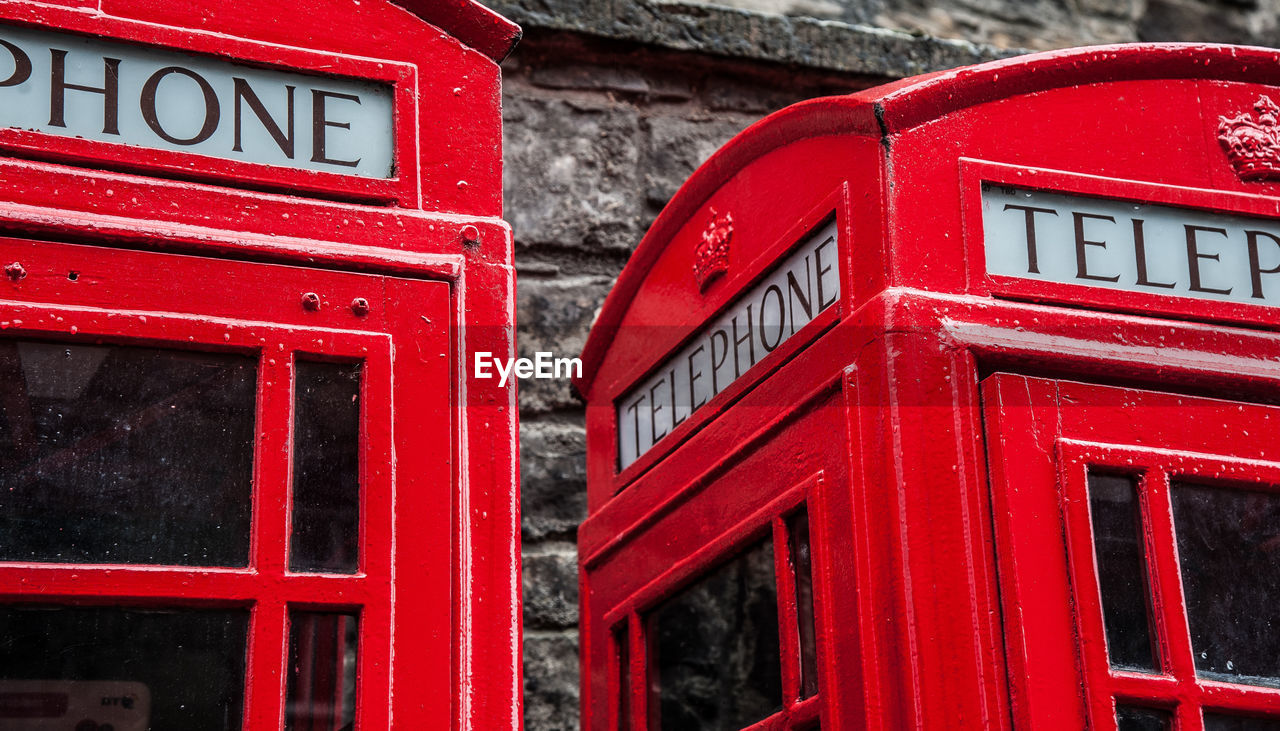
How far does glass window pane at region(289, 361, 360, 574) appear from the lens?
204 cm

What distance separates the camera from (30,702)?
1.89 metres

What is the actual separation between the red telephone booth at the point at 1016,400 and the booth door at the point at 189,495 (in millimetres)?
577

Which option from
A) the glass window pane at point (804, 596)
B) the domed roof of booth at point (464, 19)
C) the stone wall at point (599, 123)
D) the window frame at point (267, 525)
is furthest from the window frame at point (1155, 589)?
the stone wall at point (599, 123)

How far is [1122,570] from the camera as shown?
83.1 inches

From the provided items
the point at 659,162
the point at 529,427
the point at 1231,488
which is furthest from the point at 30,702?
the point at 659,162

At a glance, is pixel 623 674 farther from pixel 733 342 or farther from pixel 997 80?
pixel 997 80

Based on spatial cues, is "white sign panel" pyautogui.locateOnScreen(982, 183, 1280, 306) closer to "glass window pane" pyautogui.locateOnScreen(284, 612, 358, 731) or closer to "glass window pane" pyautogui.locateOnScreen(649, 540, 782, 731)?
"glass window pane" pyautogui.locateOnScreen(649, 540, 782, 731)

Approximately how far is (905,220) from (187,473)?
3.32 ft

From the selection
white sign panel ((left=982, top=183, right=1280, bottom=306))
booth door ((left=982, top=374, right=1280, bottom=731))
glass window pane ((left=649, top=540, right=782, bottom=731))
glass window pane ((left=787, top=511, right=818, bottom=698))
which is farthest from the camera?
glass window pane ((left=649, top=540, right=782, bottom=731))

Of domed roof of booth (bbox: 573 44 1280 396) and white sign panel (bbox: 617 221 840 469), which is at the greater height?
domed roof of booth (bbox: 573 44 1280 396)

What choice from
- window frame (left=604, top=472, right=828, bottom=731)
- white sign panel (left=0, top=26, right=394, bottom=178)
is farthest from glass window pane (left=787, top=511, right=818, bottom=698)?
white sign panel (left=0, top=26, right=394, bottom=178)

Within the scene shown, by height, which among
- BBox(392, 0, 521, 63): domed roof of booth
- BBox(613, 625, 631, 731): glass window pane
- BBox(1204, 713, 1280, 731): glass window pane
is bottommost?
BBox(1204, 713, 1280, 731): glass window pane

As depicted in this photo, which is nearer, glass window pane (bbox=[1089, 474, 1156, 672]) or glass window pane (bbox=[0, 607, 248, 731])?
glass window pane (bbox=[0, 607, 248, 731])

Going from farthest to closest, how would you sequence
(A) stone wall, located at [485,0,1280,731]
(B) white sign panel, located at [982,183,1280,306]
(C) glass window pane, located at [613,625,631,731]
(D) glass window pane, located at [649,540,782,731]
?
1. (A) stone wall, located at [485,0,1280,731]
2. (C) glass window pane, located at [613,625,631,731]
3. (D) glass window pane, located at [649,540,782,731]
4. (B) white sign panel, located at [982,183,1280,306]
